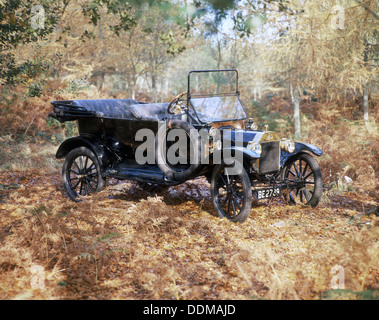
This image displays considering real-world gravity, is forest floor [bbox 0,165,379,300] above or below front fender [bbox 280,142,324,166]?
below

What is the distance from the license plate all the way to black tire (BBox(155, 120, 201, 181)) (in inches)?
39.4

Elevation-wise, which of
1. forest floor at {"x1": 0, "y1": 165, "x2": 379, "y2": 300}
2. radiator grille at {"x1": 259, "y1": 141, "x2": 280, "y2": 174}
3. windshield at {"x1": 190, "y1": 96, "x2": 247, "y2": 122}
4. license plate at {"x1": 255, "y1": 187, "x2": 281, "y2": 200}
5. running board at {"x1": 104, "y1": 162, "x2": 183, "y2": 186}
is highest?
windshield at {"x1": 190, "y1": 96, "x2": 247, "y2": 122}

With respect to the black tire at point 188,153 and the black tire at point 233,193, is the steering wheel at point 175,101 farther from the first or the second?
the black tire at point 233,193

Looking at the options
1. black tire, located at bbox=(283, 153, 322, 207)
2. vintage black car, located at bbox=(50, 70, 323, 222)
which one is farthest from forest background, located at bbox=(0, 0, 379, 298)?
vintage black car, located at bbox=(50, 70, 323, 222)

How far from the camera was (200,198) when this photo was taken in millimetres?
6465

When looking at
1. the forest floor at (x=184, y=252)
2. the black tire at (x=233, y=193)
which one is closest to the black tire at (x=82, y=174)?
the forest floor at (x=184, y=252)

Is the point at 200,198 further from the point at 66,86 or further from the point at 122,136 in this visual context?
the point at 66,86

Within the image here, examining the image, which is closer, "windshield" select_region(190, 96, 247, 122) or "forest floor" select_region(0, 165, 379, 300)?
"forest floor" select_region(0, 165, 379, 300)

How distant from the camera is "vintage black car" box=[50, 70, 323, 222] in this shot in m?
5.20

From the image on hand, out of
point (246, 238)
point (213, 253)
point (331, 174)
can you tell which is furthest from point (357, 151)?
point (213, 253)

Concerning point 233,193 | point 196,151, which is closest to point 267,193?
point 233,193

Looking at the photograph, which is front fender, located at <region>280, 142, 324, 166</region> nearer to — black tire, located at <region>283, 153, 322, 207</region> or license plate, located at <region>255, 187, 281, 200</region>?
black tire, located at <region>283, 153, 322, 207</region>

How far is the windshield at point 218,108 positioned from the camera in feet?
19.9

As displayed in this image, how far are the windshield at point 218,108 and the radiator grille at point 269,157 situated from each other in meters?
1.02
